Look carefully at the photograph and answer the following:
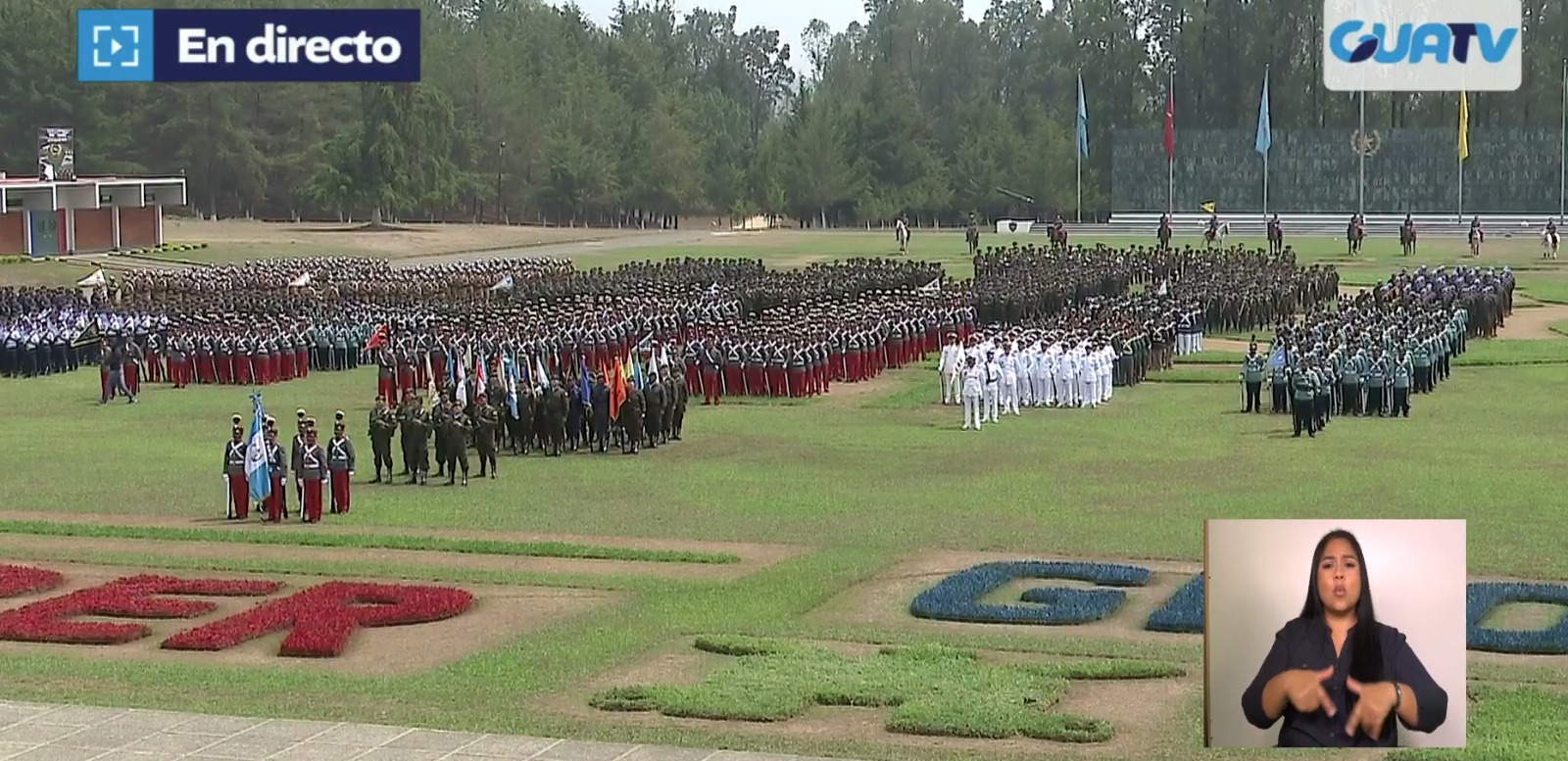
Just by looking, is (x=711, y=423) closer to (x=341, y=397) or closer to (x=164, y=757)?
(x=341, y=397)

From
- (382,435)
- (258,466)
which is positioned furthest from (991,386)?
(258,466)

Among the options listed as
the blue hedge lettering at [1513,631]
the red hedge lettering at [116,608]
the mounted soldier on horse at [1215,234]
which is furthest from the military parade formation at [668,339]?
the mounted soldier on horse at [1215,234]

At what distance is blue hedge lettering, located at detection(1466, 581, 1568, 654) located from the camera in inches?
564

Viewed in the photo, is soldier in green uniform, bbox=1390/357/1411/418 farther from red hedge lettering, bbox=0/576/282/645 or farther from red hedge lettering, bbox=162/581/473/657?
red hedge lettering, bbox=0/576/282/645

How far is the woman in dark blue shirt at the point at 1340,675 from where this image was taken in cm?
659

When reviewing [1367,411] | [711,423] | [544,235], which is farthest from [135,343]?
[544,235]

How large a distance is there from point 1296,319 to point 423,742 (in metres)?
33.6

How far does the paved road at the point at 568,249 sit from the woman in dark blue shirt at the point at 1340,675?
63.3 metres

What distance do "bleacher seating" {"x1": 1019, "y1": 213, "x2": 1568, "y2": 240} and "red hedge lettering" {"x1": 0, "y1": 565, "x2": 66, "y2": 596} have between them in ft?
209

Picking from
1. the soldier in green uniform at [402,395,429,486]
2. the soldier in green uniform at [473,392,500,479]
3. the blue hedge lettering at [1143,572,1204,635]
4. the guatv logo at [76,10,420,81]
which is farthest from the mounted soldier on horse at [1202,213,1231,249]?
the blue hedge lettering at [1143,572,1204,635]

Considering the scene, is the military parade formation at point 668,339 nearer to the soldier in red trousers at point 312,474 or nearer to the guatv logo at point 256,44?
the soldier in red trousers at point 312,474

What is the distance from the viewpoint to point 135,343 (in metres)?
34.7

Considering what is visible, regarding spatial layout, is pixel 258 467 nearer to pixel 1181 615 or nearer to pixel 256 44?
pixel 1181 615

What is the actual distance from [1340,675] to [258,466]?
52.7ft
